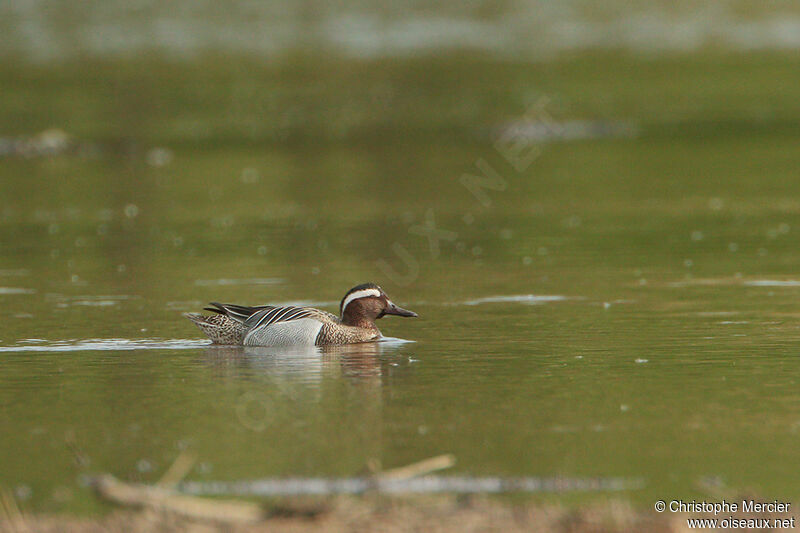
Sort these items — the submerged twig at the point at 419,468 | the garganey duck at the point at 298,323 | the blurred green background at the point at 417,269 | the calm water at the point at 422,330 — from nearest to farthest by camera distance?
the submerged twig at the point at 419,468 → the calm water at the point at 422,330 → the blurred green background at the point at 417,269 → the garganey duck at the point at 298,323

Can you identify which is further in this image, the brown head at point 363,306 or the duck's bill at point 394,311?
the duck's bill at point 394,311

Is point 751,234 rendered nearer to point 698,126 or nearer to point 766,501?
point 766,501

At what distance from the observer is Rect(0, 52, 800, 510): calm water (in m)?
10.7

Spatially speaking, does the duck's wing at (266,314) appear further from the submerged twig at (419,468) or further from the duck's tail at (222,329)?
the submerged twig at (419,468)

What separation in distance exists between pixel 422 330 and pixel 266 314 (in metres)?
1.54

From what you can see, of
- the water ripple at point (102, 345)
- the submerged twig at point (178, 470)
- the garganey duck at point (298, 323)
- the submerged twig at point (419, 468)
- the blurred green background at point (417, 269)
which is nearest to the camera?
the submerged twig at point (419, 468)

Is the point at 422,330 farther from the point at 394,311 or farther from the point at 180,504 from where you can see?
the point at 180,504

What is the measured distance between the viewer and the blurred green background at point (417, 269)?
1095 centimetres

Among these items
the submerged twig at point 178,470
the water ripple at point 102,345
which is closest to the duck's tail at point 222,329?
the water ripple at point 102,345

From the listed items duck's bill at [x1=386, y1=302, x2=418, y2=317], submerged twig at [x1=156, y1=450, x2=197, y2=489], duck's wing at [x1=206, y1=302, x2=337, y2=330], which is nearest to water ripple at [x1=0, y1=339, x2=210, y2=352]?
duck's wing at [x1=206, y1=302, x2=337, y2=330]

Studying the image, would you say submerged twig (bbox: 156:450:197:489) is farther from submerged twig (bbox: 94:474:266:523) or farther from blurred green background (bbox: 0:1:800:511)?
submerged twig (bbox: 94:474:266:523)

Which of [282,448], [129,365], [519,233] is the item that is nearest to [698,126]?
[519,233]

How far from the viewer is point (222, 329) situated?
604 inches

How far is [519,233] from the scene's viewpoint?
24.2 m
